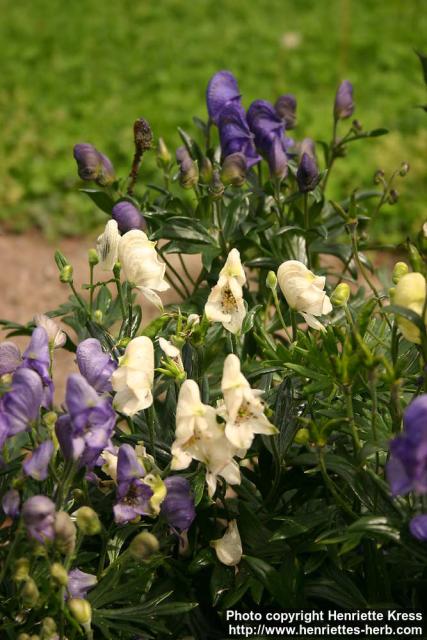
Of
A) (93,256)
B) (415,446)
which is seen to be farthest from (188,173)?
(415,446)

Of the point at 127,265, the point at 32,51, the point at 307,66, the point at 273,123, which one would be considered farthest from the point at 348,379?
the point at 32,51

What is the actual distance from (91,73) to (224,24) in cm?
106

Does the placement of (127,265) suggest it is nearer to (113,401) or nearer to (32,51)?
(113,401)

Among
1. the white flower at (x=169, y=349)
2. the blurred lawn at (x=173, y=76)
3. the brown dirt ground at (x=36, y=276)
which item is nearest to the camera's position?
the white flower at (x=169, y=349)

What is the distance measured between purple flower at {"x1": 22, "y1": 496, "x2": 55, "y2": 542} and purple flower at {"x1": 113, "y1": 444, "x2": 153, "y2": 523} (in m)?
0.14

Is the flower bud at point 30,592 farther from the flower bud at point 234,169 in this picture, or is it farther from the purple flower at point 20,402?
the flower bud at point 234,169

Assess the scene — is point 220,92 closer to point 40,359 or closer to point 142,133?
point 142,133

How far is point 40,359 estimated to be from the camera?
4.33ft

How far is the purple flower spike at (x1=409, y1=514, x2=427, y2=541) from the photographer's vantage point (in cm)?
118

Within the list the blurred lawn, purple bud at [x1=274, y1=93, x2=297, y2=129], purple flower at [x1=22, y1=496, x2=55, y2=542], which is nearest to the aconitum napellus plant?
purple flower at [x1=22, y1=496, x2=55, y2=542]

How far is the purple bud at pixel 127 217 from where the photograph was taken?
1.64m

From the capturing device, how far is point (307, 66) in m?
5.37

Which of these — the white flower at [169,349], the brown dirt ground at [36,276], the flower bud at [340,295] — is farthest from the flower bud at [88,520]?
the brown dirt ground at [36,276]

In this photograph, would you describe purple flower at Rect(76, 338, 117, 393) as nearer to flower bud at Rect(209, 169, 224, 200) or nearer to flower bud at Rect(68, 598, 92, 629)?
flower bud at Rect(68, 598, 92, 629)
